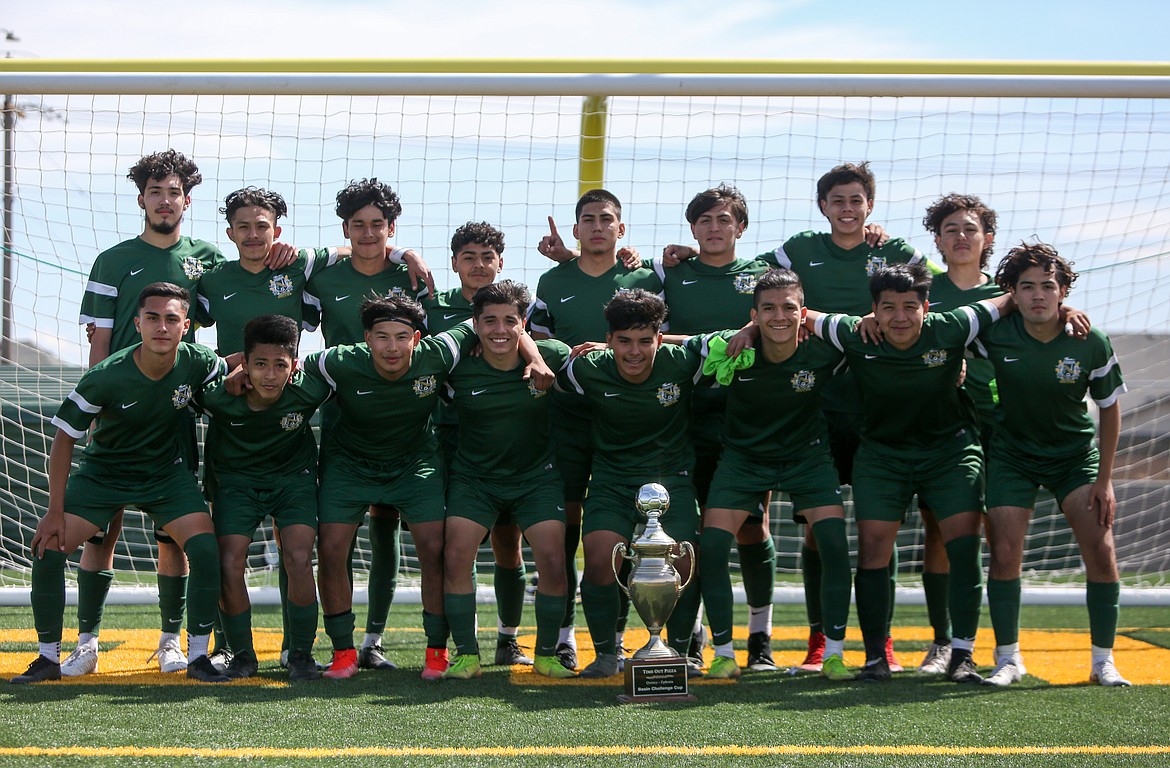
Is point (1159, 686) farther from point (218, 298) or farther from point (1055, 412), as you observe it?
point (218, 298)

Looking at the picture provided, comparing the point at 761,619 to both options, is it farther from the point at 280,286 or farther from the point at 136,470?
the point at 136,470

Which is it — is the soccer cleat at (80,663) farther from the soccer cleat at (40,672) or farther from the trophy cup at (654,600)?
the trophy cup at (654,600)

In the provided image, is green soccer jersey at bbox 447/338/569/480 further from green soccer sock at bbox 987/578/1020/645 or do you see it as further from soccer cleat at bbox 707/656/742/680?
green soccer sock at bbox 987/578/1020/645

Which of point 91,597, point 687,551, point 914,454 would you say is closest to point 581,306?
point 687,551

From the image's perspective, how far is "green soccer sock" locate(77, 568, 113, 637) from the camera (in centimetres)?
479

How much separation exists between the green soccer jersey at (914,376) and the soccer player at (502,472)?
1214 mm

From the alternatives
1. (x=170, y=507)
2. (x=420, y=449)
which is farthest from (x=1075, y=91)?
(x=170, y=507)

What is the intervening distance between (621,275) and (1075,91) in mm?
2560

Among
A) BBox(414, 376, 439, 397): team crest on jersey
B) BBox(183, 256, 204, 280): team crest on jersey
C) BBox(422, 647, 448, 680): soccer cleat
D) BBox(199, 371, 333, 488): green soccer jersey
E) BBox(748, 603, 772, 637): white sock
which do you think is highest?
BBox(183, 256, 204, 280): team crest on jersey

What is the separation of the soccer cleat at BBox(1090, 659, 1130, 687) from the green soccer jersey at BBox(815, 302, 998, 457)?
109 cm

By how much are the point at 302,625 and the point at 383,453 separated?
2.49 feet

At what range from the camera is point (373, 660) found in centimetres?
493

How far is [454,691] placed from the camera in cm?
431

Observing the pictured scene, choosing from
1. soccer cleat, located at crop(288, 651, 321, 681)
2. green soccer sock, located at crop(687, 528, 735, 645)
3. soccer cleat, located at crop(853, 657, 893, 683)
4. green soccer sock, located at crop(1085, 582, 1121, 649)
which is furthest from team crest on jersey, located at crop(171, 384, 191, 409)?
green soccer sock, located at crop(1085, 582, 1121, 649)
